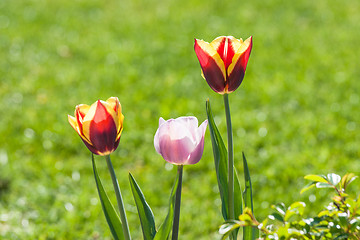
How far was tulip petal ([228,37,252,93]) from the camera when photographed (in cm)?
131

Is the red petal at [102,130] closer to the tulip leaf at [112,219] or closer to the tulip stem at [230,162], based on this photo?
the tulip leaf at [112,219]

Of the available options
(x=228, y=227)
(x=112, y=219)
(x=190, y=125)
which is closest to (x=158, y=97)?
(x=112, y=219)

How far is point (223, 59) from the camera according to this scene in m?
1.33

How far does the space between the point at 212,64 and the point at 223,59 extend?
0.04m

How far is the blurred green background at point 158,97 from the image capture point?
2996mm

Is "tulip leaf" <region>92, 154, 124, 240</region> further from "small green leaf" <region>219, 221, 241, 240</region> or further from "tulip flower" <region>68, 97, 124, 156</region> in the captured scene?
"small green leaf" <region>219, 221, 241, 240</region>

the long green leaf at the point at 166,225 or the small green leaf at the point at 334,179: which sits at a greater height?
the small green leaf at the point at 334,179

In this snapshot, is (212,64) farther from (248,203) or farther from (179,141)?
(248,203)

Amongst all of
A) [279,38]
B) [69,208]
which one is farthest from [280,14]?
[69,208]

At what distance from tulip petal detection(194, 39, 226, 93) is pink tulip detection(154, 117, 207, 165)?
0.13 metres

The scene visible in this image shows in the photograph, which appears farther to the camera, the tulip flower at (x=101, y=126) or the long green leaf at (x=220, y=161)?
the long green leaf at (x=220, y=161)

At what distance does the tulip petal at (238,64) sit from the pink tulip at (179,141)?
0.15m

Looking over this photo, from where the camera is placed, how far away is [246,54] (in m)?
1.32

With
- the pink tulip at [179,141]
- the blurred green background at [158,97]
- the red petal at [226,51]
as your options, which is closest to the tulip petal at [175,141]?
the pink tulip at [179,141]
